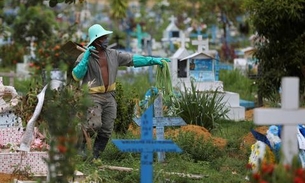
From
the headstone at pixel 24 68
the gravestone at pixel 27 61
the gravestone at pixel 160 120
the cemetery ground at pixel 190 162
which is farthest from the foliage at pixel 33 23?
the gravestone at pixel 160 120

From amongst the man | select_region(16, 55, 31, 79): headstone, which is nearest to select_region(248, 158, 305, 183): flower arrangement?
the man

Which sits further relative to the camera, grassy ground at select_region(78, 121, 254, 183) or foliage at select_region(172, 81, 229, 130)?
foliage at select_region(172, 81, 229, 130)

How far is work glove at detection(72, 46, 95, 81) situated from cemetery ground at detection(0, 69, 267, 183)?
38.8 inches

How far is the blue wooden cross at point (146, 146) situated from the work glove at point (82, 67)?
2749mm

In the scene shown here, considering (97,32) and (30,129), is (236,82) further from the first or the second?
(30,129)

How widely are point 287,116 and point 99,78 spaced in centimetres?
401

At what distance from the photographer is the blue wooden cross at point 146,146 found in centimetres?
828

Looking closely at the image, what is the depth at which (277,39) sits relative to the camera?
16.3 m

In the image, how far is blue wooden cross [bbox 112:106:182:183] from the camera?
8.28 metres

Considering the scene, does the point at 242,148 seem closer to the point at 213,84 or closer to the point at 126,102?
the point at 126,102

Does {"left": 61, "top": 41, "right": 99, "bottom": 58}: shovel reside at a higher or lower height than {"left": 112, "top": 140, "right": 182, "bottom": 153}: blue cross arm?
higher

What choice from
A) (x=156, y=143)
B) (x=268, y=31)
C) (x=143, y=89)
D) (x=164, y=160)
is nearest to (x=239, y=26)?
(x=143, y=89)

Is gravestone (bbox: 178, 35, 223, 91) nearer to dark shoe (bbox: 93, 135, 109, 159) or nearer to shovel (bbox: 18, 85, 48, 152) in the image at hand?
dark shoe (bbox: 93, 135, 109, 159)

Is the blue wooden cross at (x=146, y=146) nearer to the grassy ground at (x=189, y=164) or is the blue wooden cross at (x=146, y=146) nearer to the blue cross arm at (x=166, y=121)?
the grassy ground at (x=189, y=164)
